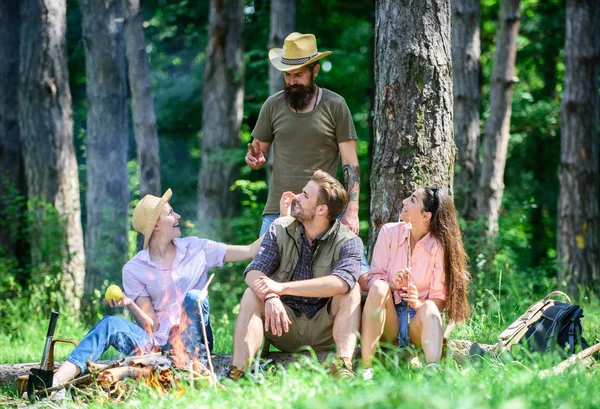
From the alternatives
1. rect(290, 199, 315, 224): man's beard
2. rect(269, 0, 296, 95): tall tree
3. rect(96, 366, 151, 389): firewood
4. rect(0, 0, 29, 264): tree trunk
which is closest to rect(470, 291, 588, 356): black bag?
rect(290, 199, 315, 224): man's beard

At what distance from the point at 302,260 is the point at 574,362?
185cm

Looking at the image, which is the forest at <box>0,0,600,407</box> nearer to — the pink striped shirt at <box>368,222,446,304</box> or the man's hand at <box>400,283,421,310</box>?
the man's hand at <box>400,283,421,310</box>

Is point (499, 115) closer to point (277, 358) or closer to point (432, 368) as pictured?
point (277, 358)

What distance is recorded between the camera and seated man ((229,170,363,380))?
5.56 meters

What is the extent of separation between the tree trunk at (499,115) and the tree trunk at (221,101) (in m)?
4.20

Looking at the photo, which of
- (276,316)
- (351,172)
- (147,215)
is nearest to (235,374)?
(276,316)

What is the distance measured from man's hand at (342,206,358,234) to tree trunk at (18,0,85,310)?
6.70 meters

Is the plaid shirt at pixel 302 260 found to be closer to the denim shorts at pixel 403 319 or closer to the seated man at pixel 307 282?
the seated man at pixel 307 282

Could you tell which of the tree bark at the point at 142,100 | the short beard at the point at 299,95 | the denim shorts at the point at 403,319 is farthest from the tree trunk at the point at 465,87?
the denim shorts at the point at 403,319

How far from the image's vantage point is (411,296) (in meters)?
5.67

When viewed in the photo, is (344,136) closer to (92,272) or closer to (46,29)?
(92,272)

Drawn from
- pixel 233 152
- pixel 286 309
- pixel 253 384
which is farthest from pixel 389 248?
pixel 233 152

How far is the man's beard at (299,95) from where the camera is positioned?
6570 millimetres

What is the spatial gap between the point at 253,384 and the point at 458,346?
200cm
